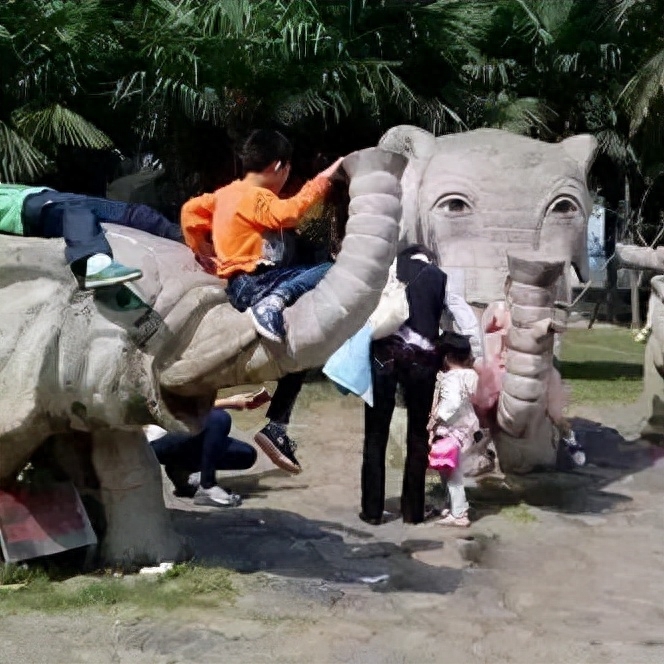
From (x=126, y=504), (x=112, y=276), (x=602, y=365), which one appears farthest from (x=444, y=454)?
(x=602, y=365)

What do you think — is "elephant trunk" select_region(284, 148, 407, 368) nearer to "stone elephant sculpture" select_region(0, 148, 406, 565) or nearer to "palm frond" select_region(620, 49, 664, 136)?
Result: "stone elephant sculpture" select_region(0, 148, 406, 565)

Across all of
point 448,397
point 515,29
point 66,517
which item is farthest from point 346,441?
point 515,29

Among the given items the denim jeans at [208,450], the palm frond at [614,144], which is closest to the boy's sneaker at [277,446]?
the denim jeans at [208,450]

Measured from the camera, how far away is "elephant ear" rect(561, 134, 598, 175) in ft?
26.7

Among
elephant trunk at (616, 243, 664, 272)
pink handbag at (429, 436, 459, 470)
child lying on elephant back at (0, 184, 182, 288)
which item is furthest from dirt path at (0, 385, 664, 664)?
elephant trunk at (616, 243, 664, 272)

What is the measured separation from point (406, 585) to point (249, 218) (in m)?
1.83

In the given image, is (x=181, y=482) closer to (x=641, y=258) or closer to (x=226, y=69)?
(x=641, y=258)

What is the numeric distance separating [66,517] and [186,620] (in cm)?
85

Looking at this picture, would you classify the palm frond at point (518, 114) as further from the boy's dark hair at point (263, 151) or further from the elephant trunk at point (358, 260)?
the elephant trunk at point (358, 260)

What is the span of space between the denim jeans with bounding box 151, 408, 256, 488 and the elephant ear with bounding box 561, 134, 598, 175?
3096mm

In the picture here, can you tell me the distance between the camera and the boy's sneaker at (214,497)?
268 inches

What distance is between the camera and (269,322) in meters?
4.57

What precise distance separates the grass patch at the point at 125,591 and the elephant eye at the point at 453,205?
11.0 feet

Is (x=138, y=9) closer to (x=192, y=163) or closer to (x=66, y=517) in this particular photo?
(x=192, y=163)
